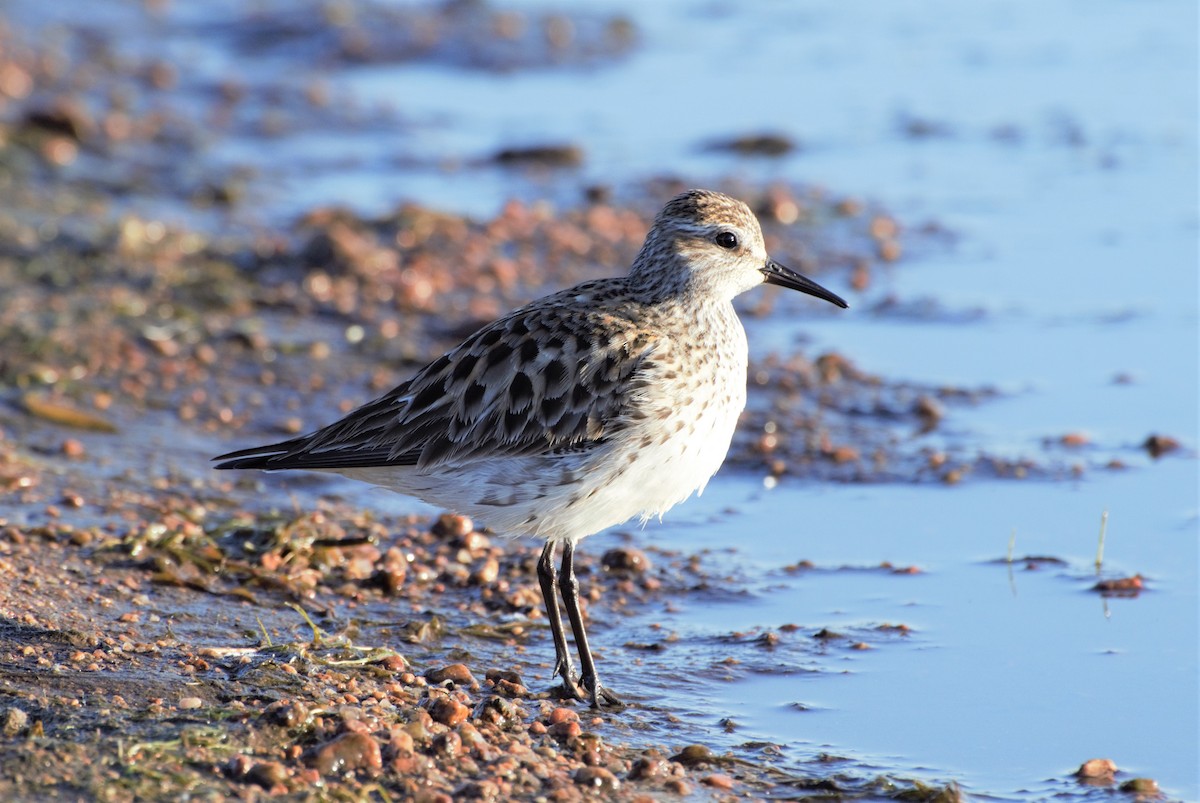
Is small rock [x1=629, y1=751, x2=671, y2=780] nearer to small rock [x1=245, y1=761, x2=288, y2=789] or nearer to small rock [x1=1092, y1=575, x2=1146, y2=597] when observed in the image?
small rock [x1=245, y1=761, x2=288, y2=789]

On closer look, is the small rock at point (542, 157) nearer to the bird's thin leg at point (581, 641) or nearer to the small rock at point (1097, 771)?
the bird's thin leg at point (581, 641)

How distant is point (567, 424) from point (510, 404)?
10.8 inches

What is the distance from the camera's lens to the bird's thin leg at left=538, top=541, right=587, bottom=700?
6.37 metres

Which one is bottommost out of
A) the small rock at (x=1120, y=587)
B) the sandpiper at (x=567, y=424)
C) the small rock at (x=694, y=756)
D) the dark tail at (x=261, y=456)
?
the small rock at (x=694, y=756)

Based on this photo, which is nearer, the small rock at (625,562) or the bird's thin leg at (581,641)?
the bird's thin leg at (581,641)

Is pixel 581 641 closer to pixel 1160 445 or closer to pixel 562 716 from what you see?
pixel 562 716

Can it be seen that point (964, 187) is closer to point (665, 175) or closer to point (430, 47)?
point (665, 175)

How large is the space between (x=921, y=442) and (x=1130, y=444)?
1.16 meters

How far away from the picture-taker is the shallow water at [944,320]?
21.5 feet

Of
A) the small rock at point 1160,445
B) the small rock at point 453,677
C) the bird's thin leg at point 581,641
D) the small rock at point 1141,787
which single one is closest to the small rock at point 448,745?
the small rock at point 453,677

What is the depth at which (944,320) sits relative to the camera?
37.2ft

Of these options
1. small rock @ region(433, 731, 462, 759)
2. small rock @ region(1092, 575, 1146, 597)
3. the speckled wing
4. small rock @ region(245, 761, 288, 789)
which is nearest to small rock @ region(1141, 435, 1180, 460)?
small rock @ region(1092, 575, 1146, 597)

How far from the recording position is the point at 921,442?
946cm

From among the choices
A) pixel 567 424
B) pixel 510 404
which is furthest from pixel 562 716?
pixel 510 404
